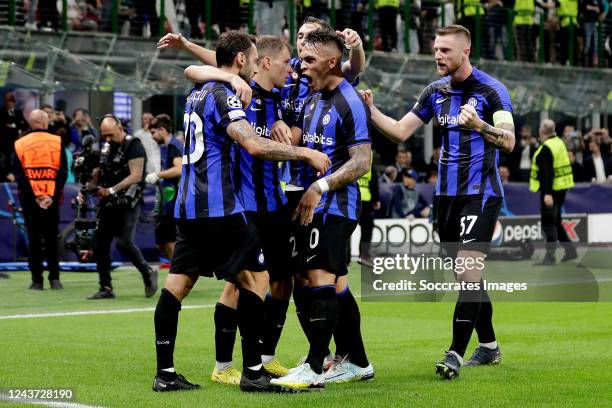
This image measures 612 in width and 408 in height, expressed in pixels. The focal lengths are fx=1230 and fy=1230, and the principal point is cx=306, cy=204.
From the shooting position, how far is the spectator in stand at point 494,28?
29.1 metres

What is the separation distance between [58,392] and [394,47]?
20465 mm

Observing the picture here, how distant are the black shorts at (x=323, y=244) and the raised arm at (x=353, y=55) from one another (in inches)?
48.2

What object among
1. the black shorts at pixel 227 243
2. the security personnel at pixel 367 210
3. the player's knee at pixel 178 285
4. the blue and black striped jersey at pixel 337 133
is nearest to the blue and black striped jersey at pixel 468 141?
the blue and black striped jersey at pixel 337 133

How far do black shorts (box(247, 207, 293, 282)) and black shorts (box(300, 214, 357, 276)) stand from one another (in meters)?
0.27

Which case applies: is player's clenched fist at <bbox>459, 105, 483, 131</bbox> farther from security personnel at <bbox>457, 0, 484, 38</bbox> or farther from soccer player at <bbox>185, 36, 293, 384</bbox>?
security personnel at <bbox>457, 0, 484, 38</bbox>

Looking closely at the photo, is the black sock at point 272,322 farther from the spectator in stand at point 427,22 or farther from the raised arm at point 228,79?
the spectator in stand at point 427,22

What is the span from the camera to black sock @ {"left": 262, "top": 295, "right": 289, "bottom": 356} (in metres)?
8.45

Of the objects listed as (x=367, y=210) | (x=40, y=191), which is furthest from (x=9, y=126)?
(x=367, y=210)

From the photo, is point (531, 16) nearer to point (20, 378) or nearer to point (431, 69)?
point (431, 69)


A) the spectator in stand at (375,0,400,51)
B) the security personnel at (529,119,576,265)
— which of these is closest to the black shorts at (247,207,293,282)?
the security personnel at (529,119,576,265)

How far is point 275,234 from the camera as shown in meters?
8.14

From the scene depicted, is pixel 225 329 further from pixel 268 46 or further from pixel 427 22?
pixel 427 22

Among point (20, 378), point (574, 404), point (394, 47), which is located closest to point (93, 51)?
point (394, 47)

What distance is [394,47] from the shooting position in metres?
27.2
